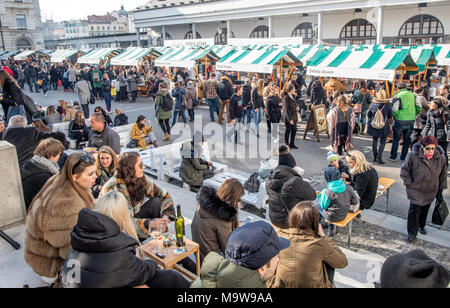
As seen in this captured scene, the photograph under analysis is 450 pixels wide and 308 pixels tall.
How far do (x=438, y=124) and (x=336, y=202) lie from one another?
12.6ft

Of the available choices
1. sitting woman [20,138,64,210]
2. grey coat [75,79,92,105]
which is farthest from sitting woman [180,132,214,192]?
grey coat [75,79,92,105]

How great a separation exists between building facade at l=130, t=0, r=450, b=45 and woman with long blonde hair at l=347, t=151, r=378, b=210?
25.3 metres

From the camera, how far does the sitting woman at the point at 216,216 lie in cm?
335

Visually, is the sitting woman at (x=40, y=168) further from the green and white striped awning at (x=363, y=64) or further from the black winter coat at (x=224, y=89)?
the green and white striped awning at (x=363, y=64)

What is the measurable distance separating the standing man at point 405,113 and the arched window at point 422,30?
23151 mm

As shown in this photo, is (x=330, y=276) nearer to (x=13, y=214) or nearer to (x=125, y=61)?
(x=13, y=214)

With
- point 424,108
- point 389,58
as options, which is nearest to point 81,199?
point 424,108

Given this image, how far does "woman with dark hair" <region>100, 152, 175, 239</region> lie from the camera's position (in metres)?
3.81

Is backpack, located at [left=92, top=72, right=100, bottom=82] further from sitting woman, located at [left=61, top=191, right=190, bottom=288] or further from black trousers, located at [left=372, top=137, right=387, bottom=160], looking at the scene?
sitting woman, located at [left=61, top=191, right=190, bottom=288]

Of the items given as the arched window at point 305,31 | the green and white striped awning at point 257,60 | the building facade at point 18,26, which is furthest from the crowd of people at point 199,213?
the building facade at point 18,26

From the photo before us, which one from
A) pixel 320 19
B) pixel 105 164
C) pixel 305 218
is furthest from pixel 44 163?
pixel 320 19

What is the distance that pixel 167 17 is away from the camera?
145ft
